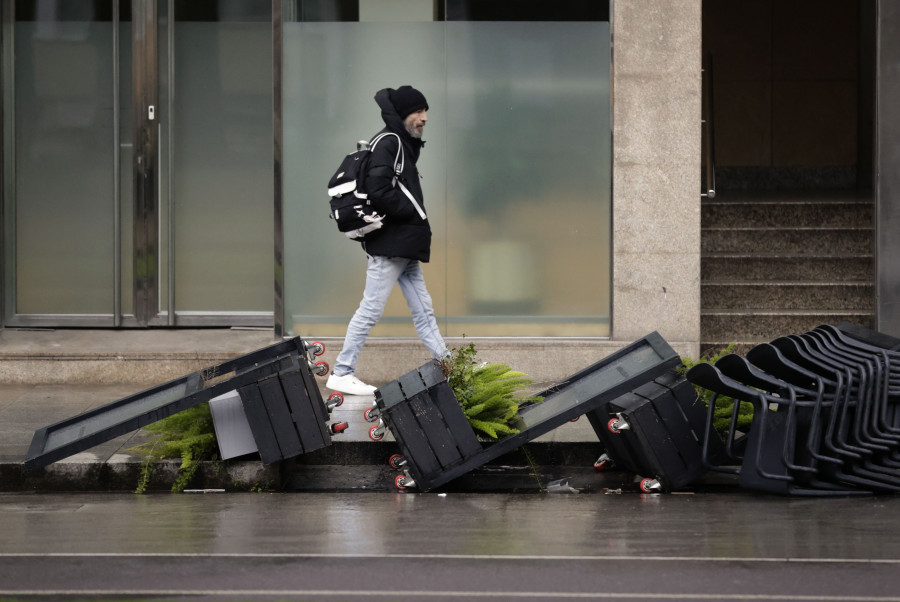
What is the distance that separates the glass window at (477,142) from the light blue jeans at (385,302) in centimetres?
111

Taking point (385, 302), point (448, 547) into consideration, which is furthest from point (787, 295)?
point (448, 547)

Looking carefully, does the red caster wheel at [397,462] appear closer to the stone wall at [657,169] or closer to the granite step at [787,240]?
the stone wall at [657,169]

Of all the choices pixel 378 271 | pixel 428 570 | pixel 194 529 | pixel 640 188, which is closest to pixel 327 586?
pixel 428 570

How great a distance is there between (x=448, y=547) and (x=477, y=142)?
486 centimetres

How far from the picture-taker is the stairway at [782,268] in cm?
1041

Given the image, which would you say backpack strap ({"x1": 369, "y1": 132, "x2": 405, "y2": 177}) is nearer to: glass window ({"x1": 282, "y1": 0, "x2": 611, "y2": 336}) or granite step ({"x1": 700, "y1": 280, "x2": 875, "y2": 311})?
glass window ({"x1": 282, "y1": 0, "x2": 611, "y2": 336})

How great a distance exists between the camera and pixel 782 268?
36.2 feet

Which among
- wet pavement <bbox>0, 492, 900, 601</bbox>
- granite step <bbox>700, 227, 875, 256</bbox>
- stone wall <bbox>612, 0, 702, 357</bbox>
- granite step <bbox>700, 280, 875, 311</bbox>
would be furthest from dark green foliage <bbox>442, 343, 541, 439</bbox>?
granite step <bbox>700, 227, 875, 256</bbox>

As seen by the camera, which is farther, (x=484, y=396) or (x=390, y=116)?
(x=390, y=116)

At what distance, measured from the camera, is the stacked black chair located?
21.6 feet

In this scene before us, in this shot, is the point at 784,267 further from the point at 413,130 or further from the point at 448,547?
the point at 448,547

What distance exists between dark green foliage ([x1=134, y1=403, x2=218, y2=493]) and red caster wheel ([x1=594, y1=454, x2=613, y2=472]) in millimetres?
2188

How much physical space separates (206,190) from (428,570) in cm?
633

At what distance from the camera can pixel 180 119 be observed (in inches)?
432
